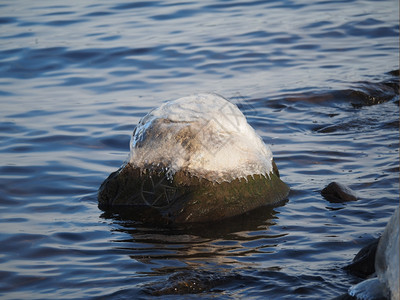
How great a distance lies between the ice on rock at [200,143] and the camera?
5.46 m

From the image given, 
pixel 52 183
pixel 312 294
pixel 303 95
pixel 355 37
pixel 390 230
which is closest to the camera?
pixel 390 230

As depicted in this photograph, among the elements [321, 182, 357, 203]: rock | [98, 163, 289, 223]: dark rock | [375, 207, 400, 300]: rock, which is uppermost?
[375, 207, 400, 300]: rock

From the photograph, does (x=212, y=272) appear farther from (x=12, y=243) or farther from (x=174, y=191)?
(x=12, y=243)

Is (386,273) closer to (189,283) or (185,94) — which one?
(189,283)

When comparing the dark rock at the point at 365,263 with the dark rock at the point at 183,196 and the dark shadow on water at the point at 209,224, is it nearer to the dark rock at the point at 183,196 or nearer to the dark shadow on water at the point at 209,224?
the dark shadow on water at the point at 209,224

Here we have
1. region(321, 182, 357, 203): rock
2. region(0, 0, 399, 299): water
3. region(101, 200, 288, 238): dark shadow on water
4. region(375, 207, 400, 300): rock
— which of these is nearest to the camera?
region(375, 207, 400, 300): rock

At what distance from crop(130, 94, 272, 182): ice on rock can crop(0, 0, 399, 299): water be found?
0.45 m

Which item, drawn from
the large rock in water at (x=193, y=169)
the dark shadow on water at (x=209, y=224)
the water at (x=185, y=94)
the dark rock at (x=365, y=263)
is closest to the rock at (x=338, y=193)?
the water at (x=185, y=94)

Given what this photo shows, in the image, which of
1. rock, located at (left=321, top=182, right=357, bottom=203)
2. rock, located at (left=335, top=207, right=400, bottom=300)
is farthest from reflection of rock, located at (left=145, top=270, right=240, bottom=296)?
rock, located at (left=321, top=182, right=357, bottom=203)

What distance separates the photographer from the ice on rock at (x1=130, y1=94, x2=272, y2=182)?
Result: 5.46 m

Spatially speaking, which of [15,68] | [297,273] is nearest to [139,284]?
[297,273]

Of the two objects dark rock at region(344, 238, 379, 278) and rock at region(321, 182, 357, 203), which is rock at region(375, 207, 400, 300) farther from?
rock at region(321, 182, 357, 203)

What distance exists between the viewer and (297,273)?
428cm

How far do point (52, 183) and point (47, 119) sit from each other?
86.3 inches
